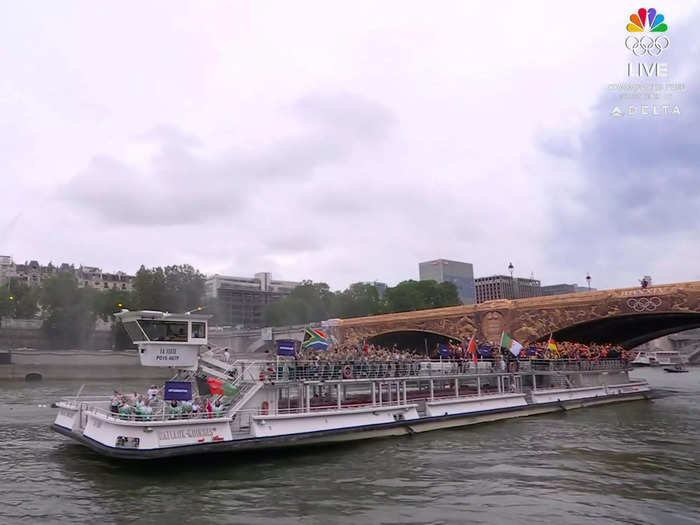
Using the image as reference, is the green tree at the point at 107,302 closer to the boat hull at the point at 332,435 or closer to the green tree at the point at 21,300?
the green tree at the point at 21,300

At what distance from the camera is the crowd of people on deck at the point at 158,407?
19469 millimetres

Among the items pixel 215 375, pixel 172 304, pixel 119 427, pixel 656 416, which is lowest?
pixel 656 416

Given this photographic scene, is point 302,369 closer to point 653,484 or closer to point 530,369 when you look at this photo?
point 653,484

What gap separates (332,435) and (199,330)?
7.31m

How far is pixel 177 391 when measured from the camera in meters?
19.9

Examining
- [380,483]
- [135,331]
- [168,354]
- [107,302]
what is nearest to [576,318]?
[380,483]

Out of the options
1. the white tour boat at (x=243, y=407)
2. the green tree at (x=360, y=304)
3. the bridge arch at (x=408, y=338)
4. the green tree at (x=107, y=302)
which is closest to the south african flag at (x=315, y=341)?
the white tour boat at (x=243, y=407)

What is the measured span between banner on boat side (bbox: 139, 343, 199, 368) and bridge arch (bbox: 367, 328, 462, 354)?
2073 inches

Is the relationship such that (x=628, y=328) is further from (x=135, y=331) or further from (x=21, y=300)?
(x=21, y=300)

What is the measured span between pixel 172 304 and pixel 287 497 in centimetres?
8560

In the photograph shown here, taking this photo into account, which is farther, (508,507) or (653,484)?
(653,484)

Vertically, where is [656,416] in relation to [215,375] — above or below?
below

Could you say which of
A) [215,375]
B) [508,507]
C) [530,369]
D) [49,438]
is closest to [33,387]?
[49,438]

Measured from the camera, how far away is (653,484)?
61.1 feet
